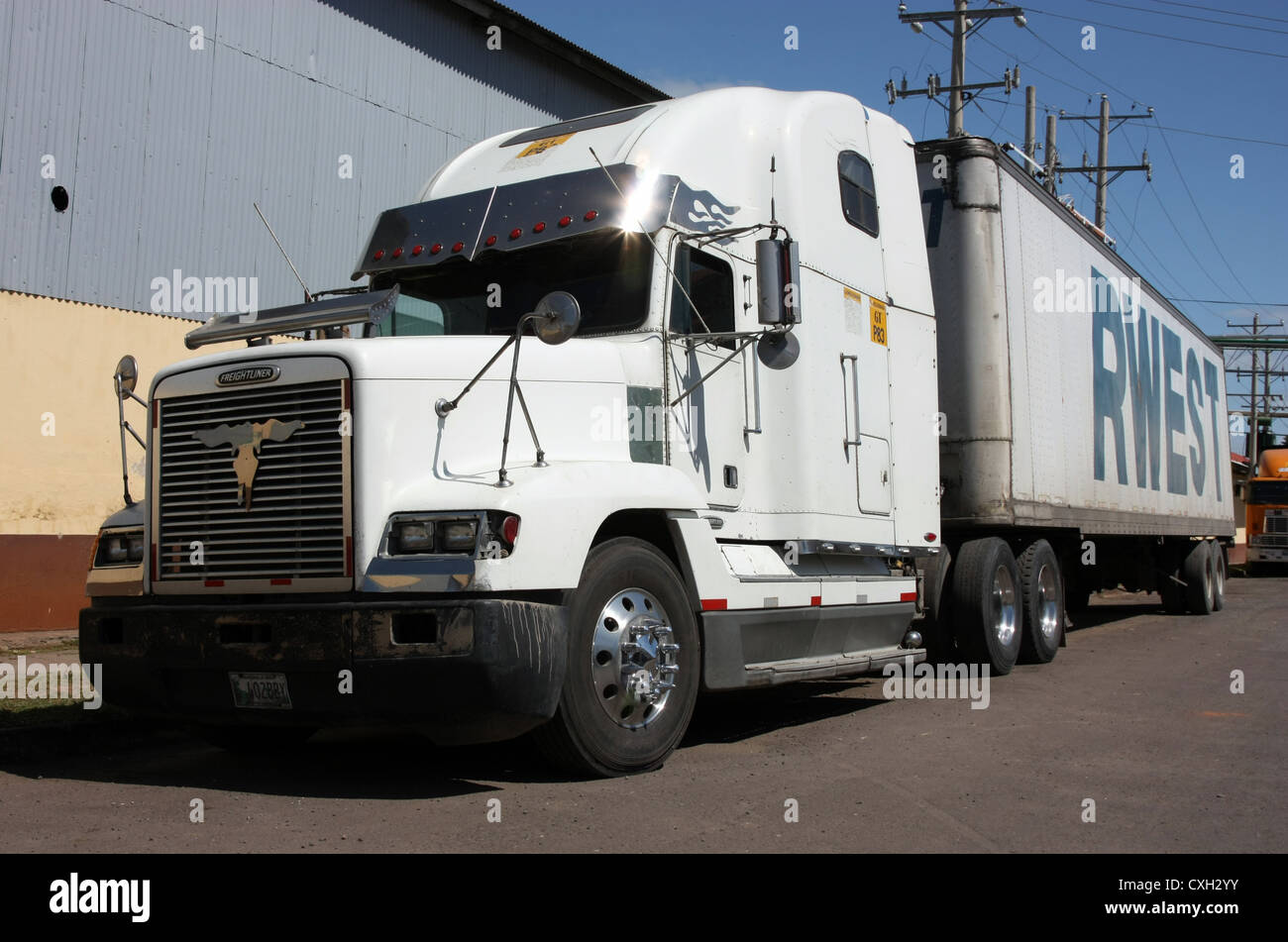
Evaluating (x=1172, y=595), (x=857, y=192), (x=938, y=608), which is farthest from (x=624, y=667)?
(x=1172, y=595)

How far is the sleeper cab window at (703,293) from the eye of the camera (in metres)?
7.21

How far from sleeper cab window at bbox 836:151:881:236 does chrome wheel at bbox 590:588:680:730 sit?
3.85 metres

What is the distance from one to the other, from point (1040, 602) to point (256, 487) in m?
8.42

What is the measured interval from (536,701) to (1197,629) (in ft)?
44.2

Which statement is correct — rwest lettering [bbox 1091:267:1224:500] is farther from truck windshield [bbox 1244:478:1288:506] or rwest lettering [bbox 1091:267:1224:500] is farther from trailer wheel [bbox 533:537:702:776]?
truck windshield [bbox 1244:478:1288:506]

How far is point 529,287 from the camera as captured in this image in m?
7.27

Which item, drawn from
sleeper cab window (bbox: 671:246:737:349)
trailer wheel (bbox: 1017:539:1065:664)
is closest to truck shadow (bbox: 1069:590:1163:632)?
trailer wheel (bbox: 1017:539:1065:664)

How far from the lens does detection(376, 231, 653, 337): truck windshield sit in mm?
7098

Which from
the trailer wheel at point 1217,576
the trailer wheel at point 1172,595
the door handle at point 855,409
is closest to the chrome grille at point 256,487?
the door handle at point 855,409

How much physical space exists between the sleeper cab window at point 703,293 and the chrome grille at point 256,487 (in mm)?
2225

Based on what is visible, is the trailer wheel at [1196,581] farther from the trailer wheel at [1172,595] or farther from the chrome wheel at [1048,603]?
the chrome wheel at [1048,603]

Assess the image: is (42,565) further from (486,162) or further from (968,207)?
(968,207)

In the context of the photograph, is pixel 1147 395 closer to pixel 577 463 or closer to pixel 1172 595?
pixel 1172 595

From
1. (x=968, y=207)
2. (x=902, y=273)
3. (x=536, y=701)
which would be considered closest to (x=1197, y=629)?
(x=968, y=207)
